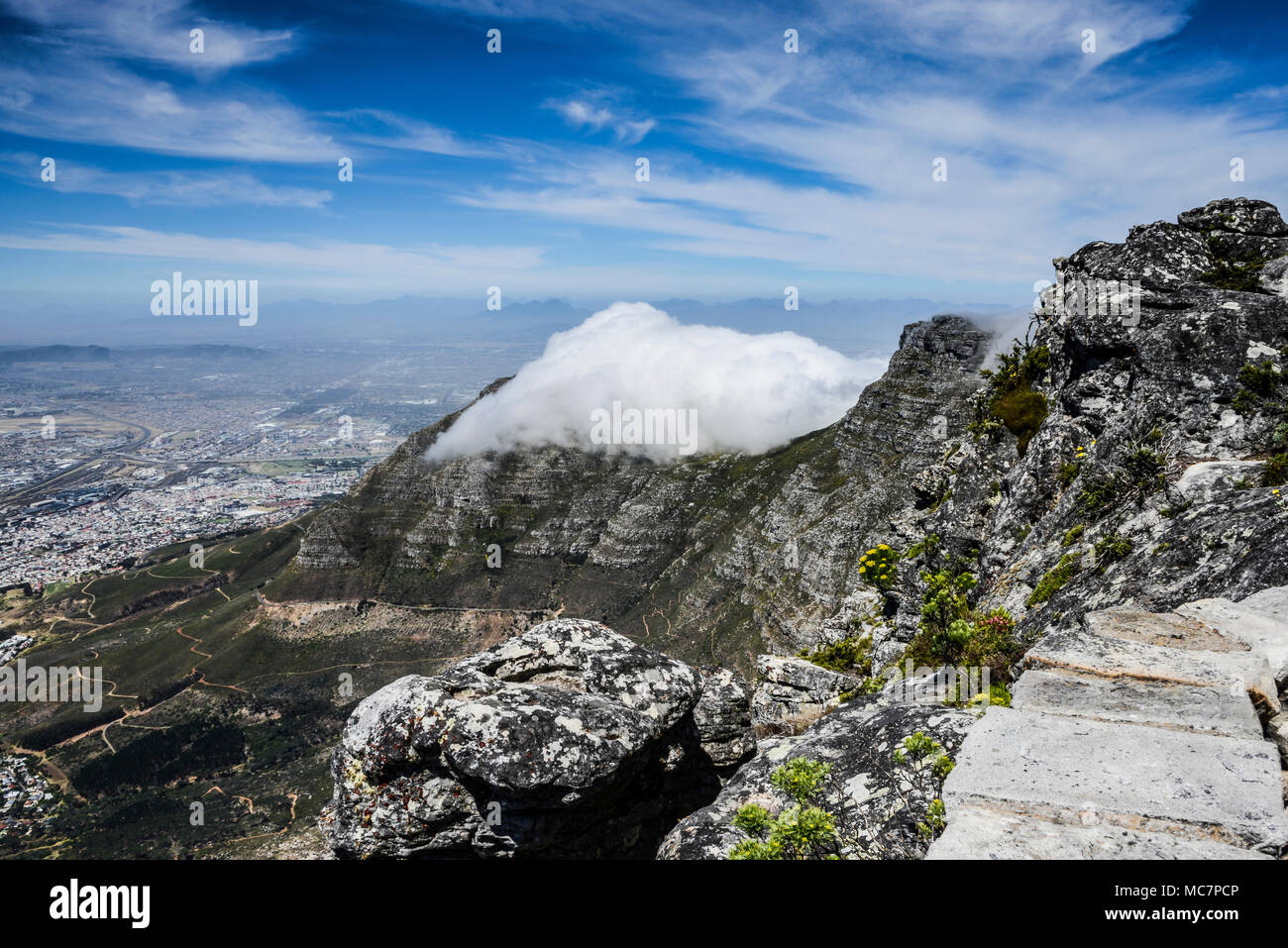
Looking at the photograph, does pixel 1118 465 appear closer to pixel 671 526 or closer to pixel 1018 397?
pixel 1018 397

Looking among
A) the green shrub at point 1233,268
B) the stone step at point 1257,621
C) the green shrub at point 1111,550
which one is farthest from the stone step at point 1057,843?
the green shrub at point 1233,268

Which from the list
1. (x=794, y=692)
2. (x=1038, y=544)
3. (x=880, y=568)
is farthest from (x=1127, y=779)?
(x=880, y=568)

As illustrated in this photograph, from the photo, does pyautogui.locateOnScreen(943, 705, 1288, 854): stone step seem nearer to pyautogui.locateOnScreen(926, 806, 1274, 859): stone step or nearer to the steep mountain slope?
pyautogui.locateOnScreen(926, 806, 1274, 859): stone step

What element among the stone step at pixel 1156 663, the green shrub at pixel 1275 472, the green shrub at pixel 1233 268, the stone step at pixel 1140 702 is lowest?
the stone step at pixel 1140 702

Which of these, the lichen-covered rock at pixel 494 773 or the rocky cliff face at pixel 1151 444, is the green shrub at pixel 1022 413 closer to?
the rocky cliff face at pixel 1151 444

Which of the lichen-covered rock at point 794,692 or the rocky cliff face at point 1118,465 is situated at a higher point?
the rocky cliff face at point 1118,465
